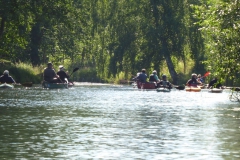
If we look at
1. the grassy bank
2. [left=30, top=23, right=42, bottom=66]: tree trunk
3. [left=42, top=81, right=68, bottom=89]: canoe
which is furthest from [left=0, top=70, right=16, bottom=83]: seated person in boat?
[left=30, top=23, right=42, bottom=66]: tree trunk

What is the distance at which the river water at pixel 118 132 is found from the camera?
16.3 m

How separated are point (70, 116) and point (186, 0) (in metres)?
41.6

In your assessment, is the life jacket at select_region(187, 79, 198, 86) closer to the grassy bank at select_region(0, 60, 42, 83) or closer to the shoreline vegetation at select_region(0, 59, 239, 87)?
the shoreline vegetation at select_region(0, 59, 239, 87)

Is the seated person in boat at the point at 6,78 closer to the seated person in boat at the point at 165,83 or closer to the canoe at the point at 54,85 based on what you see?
the canoe at the point at 54,85

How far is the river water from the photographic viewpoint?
16.3 m

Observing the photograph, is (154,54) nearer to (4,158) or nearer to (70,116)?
(70,116)

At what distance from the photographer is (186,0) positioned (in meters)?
66.8

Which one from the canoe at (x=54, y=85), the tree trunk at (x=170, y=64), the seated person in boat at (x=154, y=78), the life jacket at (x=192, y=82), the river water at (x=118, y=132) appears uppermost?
the tree trunk at (x=170, y=64)

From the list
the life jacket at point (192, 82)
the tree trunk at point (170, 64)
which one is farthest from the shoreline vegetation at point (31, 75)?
the life jacket at point (192, 82)

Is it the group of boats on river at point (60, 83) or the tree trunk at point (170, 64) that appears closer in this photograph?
the group of boats on river at point (60, 83)

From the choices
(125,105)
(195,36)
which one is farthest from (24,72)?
(125,105)

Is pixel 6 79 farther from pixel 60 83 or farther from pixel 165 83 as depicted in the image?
pixel 165 83

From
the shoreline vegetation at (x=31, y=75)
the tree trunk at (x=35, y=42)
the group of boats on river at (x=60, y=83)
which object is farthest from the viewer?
the tree trunk at (x=35, y=42)

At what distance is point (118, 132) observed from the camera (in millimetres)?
20828
